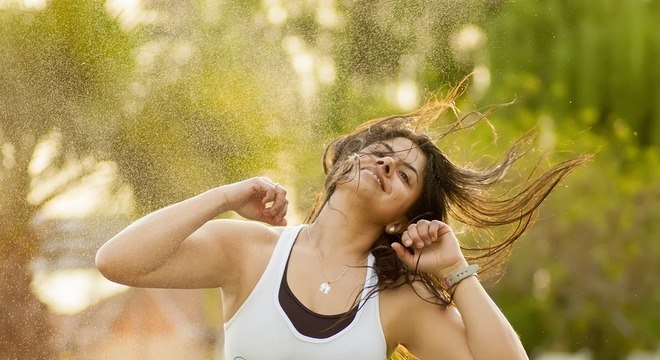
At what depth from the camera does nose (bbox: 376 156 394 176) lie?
3.14 m

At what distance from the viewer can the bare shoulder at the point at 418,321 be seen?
10.1ft

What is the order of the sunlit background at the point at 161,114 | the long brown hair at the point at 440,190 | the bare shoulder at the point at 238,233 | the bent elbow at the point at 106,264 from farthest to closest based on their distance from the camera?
the sunlit background at the point at 161,114, the long brown hair at the point at 440,190, the bare shoulder at the point at 238,233, the bent elbow at the point at 106,264

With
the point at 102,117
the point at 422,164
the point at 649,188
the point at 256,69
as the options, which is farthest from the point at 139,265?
the point at 649,188

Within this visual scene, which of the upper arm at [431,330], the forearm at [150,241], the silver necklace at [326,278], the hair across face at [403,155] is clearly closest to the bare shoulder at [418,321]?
the upper arm at [431,330]

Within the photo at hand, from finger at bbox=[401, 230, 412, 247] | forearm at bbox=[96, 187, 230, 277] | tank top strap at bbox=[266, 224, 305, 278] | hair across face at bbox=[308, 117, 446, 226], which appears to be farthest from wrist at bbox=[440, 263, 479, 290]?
forearm at bbox=[96, 187, 230, 277]

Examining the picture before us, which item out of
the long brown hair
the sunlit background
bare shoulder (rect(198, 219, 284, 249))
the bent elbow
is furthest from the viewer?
the sunlit background

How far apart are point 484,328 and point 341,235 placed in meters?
0.42

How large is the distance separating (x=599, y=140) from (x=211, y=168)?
869 centimetres

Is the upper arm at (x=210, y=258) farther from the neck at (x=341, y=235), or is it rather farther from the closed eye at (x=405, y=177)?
the closed eye at (x=405, y=177)

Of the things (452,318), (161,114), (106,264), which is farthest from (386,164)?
(161,114)

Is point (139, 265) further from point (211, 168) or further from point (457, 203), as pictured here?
point (211, 168)

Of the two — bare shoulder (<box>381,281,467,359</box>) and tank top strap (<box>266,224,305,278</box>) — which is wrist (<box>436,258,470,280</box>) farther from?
tank top strap (<box>266,224,305,278</box>)

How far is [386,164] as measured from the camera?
124 inches

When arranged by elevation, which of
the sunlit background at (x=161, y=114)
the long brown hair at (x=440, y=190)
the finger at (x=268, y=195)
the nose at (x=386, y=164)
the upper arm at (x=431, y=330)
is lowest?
the sunlit background at (x=161, y=114)
